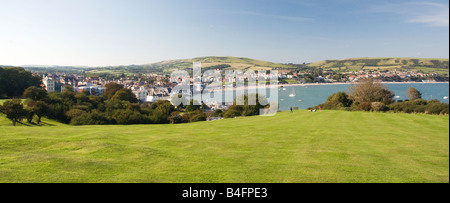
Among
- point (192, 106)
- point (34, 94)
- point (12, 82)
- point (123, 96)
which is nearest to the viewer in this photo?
point (34, 94)

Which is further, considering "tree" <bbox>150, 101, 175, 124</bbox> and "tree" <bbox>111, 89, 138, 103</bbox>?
"tree" <bbox>111, 89, 138, 103</bbox>

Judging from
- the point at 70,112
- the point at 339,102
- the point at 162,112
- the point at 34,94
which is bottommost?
the point at 162,112

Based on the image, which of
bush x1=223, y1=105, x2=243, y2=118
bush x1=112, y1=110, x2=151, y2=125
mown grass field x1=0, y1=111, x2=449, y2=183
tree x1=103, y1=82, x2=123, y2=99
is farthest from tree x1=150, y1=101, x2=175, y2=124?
mown grass field x1=0, y1=111, x2=449, y2=183

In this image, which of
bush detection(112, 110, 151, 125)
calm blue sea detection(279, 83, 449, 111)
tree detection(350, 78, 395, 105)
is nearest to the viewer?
bush detection(112, 110, 151, 125)

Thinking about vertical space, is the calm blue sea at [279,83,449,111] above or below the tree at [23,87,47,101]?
below

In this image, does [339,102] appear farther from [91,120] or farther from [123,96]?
[123,96]

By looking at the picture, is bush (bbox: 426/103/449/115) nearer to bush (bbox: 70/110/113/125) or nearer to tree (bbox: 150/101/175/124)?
tree (bbox: 150/101/175/124)

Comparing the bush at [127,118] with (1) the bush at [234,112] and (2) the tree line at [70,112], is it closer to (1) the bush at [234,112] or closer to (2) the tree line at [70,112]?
(2) the tree line at [70,112]

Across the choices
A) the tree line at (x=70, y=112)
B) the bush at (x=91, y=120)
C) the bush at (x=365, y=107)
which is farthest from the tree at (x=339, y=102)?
the bush at (x=91, y=120)

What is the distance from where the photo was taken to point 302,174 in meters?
6.90

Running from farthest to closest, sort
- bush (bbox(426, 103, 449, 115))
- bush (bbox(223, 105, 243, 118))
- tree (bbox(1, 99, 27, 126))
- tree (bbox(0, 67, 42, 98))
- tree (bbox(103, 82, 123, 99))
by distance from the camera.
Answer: tree (bbox(103, 82, 123, 99)), tree (bbox(0, 67, 42, 98)), bush (bbox(223, 105, 243, 118)), bush (bbox(426, 103, 449, 115)), tree (bbox(1, 99, 27, 126))

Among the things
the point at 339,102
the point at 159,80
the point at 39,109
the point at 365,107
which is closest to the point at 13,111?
the point at 39,109

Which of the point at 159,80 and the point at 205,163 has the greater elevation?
the point at 159,80

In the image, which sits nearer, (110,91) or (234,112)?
(234,112)
